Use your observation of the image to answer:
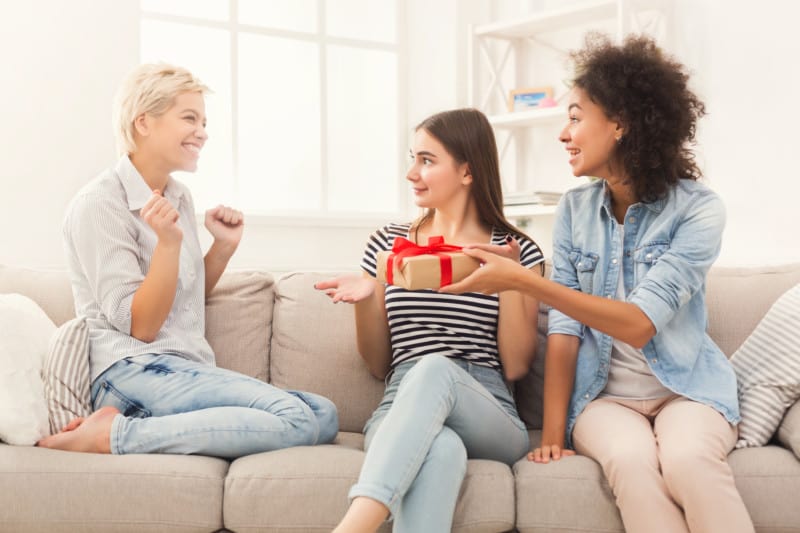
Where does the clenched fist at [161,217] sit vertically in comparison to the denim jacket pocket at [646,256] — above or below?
above

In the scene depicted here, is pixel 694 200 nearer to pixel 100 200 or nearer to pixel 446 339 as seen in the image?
pixel 446 339

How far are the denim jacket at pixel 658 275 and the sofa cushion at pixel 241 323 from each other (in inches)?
30.7

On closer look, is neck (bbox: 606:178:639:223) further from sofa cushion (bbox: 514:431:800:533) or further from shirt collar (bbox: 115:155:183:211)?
shirt collar (bbox: 115:155:183:211)

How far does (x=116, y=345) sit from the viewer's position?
6.70ft

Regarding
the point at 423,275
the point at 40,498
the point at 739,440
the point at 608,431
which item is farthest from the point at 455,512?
the point at 40,498

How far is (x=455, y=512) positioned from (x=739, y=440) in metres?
0.64

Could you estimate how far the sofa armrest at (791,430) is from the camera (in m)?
1.83

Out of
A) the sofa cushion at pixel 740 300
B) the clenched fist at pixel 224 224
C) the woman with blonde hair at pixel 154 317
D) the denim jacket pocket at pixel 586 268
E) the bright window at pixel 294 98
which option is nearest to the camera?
the woman with blonde hair at pixel 154 317

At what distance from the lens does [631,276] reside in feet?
6.49

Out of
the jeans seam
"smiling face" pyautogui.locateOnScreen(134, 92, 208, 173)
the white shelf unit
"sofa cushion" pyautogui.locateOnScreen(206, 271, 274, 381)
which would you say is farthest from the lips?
the white shelf unit

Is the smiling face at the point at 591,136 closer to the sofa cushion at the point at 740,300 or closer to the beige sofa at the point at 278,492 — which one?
the sofa cushion at the point at 740,300

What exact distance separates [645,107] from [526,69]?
240cm

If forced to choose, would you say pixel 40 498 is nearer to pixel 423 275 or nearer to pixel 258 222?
pixel 423 275

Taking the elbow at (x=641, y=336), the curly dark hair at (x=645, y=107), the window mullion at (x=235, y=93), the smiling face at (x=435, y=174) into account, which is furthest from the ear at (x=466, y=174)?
the window mullion at (x=235, y=93)
